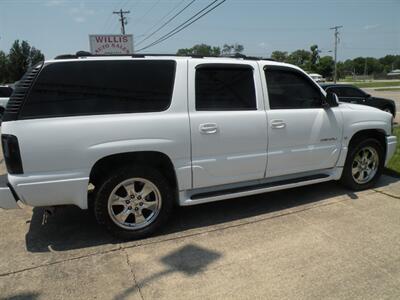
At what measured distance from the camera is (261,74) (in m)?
4.36

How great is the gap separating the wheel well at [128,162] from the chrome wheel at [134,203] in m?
0.20

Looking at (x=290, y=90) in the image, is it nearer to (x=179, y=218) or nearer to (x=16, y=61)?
(x=179, y=218)

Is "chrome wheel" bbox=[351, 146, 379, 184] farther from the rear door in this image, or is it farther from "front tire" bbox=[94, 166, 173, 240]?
"front tire" bbox=[94, 166, 173, 240]

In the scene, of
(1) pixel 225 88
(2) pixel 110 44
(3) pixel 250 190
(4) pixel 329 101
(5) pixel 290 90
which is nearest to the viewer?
(1) pixel 225 88

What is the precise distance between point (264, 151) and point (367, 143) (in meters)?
1.83

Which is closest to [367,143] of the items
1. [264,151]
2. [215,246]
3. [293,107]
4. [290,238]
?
[293,107]

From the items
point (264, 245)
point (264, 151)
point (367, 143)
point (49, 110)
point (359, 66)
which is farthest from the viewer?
point (359, 66)

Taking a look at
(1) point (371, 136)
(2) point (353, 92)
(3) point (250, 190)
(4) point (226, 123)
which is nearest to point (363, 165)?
(1) point (371, 136)

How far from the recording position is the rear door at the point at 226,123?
156 inches

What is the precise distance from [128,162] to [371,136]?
359 centimetres

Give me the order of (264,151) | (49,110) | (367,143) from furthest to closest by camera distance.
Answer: (367,143) < (264,151) < (49,110)

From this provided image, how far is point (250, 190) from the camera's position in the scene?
4.36m

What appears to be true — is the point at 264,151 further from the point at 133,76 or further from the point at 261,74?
the point at 133,76

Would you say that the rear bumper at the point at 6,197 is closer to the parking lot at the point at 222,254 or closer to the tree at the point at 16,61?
the parking lot at the point at 222,254
